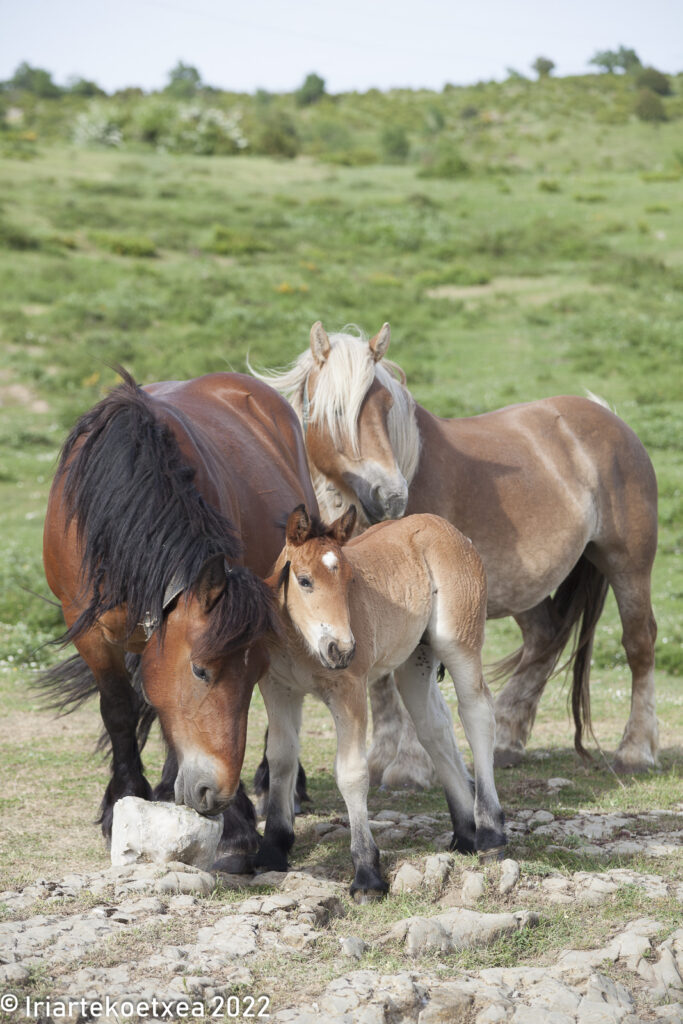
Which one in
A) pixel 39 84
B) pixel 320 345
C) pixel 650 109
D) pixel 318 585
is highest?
pixel 39 84

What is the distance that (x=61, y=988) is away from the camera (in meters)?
3.28

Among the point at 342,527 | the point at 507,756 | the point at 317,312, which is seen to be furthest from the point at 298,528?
the point at 317,312

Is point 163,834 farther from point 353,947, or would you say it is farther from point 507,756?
point 507,756

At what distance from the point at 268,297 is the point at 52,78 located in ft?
191

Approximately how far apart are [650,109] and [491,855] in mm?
54820

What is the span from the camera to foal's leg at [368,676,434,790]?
6.53m

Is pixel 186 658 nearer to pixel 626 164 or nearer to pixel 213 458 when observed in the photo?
pixel 213 458

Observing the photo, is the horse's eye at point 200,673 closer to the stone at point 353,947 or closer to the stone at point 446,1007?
the stone at point 353,947

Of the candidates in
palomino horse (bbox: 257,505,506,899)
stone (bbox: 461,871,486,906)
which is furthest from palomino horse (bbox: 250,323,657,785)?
stone (bbox: 461,871,486,906)

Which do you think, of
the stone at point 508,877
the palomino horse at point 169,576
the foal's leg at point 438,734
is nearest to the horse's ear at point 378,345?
the palomino horse at point 169,576

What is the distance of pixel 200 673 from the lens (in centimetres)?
385

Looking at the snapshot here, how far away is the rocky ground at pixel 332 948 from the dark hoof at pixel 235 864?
0.17 ft

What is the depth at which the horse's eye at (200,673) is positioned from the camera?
3.84m

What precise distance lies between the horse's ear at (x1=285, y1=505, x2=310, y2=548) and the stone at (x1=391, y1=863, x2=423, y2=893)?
1385mm
